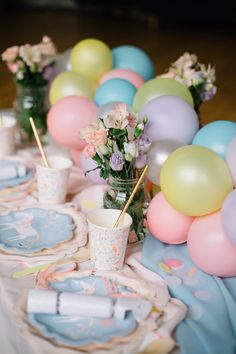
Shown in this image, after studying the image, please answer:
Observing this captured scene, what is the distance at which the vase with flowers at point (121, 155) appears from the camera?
135cm

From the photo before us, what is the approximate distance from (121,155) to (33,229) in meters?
0.30

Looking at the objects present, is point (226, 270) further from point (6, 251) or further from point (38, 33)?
point (38, 33)

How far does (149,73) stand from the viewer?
7.39 ft

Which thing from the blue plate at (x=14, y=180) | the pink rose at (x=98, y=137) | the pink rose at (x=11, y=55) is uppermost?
the pink rose at (x=11, y=55)

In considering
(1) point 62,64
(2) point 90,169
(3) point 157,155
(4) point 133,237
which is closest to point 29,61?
(1) point 62,64

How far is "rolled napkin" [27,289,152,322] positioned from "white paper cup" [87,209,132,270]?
0.16m

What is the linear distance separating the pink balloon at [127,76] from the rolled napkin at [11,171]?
506mm

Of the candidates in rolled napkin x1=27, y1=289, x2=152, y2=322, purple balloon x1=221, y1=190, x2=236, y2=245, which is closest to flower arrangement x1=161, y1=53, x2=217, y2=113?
purple balloon x1=221, y1=190, x2=236, y2=245

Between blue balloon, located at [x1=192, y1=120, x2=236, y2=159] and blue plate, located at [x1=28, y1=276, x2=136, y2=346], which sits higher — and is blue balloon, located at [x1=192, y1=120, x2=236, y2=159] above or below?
above

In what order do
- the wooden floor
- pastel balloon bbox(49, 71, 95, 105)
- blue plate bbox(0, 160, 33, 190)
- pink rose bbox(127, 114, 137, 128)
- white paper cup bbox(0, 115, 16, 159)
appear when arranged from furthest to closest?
the wooden floor, pastel balloon bbox(49, 71, 95, 105), white paper cup bbox(0, 115, 16, 159), blue plate bbox(0, 160, 33, 190), pink rose bbox(127, 114, 137, 128)

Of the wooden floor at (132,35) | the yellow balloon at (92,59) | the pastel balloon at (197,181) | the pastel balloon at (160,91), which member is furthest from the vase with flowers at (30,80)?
the wooden floor at (132,35)

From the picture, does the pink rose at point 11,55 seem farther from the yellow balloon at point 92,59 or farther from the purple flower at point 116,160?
the purple flower at point 116,160

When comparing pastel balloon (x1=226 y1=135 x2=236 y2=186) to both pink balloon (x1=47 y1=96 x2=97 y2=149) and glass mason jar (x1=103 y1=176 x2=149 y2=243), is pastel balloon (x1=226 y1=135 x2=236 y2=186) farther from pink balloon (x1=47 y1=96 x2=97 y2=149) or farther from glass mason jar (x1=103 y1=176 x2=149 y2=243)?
pink balloon (x1=47 y1=96 x2=97 y2=149)

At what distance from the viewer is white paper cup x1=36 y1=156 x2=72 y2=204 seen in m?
1.57
